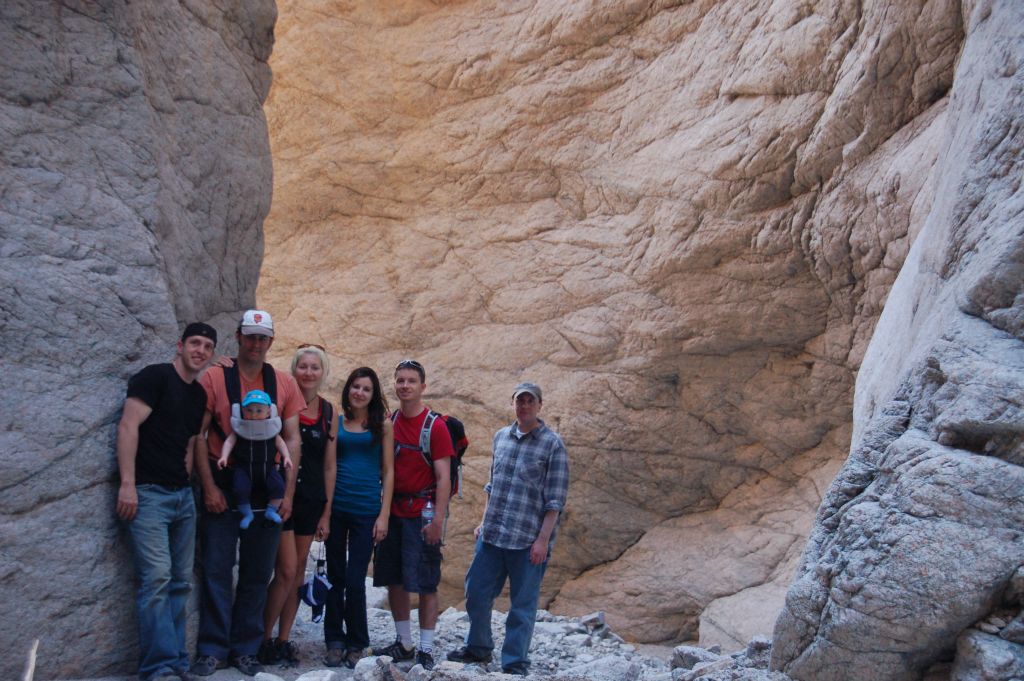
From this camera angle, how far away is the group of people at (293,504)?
4.82 meters

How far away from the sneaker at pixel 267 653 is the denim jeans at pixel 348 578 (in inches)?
13.5

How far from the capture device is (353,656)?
5.68 metres

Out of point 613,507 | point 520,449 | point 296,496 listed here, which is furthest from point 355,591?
point 613,507

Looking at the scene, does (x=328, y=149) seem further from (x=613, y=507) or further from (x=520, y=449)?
(x=520, y=449)

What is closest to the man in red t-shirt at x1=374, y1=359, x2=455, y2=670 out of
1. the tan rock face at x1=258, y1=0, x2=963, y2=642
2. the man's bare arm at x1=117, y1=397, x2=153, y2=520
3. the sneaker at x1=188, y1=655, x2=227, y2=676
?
the sneaker at x1=188, y1=655, x2=227, y2=676

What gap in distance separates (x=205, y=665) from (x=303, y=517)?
0.98m

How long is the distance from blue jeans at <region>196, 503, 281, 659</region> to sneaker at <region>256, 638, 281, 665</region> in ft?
0.46

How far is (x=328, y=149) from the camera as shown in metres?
12.9

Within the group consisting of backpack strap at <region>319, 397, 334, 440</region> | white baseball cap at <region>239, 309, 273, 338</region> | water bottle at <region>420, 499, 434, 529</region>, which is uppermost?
white baseball cap at <region>239, 309, 273, 338</region>

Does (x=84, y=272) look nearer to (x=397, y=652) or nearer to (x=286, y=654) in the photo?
(x=286, y=654)

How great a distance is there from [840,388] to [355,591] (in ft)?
20.2

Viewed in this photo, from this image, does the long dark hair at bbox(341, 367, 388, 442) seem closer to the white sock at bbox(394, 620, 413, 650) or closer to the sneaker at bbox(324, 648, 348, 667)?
the white sock at bbox(394, 620, 413, 650)

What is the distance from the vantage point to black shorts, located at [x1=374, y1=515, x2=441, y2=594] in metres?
5.82

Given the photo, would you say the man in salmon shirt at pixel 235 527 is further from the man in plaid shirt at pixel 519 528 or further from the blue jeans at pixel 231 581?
the man in plaid shirt at pixel 519 528
